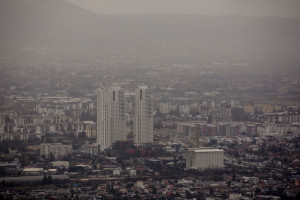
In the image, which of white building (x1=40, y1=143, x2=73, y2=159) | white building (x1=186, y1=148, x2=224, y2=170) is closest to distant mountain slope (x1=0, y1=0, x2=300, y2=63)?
white building (x1=40, y1=143, x2=73, y2=159)

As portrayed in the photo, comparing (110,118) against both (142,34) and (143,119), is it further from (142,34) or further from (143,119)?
(142,34)

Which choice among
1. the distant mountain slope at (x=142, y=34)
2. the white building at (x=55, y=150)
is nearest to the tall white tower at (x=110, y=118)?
the white building at (x=55, y=150)

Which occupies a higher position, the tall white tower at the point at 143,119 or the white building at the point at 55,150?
the tall white tower at the point at 143,119

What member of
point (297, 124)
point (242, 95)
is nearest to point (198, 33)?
point (242, 95)

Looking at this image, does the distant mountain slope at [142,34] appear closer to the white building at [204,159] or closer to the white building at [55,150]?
the white building at [55,150]

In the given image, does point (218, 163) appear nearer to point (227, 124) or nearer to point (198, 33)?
point (227, 124)

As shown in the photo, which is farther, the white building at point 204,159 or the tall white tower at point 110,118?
the tall white tower at point 110,118

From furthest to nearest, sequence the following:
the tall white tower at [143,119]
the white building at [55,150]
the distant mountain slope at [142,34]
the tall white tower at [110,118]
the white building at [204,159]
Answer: the distant mountain slope at [142,34] → the tall white tower at [143,119] → the tall white tower at [110,118] → the white building at [55,150] → the white building at [204,159]

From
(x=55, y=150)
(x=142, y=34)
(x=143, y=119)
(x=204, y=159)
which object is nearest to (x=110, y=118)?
(x=143, y=119)
